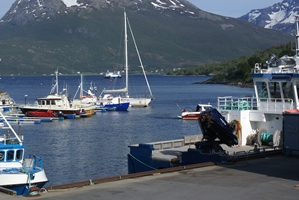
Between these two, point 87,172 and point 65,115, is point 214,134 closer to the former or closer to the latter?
point 87,172

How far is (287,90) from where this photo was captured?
98.8 ft

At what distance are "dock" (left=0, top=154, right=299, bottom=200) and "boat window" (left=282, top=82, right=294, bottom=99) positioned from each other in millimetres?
5192

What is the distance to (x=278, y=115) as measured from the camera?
100 ft

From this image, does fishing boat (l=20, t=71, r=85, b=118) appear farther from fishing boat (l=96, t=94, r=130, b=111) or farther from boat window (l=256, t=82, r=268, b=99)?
boat window (l=256, t=82, r=268, b=99)

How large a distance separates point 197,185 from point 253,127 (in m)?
10.3

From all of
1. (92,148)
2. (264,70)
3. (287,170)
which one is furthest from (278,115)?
(92,148)

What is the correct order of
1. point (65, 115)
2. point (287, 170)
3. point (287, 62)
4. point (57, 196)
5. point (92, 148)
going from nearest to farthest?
point (57, 196), point (287, 170), point (287, 62), point (92, 148), point (65, 115)

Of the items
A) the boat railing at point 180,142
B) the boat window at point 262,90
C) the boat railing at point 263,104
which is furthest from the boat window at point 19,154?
the boat window at point 262,90

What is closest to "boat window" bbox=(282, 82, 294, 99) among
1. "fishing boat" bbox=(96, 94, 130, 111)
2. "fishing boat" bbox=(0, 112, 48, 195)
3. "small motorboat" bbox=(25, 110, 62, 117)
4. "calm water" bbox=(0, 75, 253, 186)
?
"fishing boat" bbox=(0, 112, 48, 195)

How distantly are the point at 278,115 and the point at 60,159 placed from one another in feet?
67.9

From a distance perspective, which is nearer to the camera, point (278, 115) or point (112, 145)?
point (278, 115)

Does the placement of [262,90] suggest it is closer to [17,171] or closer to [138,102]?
[17,171]

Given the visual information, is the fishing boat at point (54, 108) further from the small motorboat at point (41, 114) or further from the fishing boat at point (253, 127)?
the fishing boat at point (253, 127)

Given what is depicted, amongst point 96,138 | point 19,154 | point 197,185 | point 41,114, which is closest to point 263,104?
point 197,185
